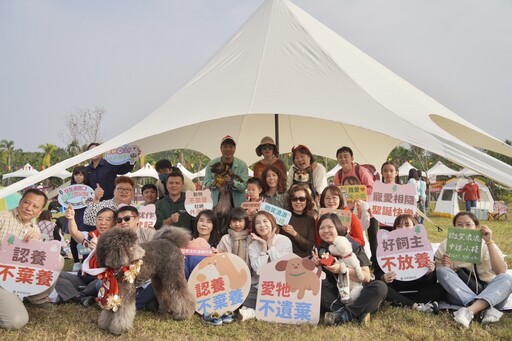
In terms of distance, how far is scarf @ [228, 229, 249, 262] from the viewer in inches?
141

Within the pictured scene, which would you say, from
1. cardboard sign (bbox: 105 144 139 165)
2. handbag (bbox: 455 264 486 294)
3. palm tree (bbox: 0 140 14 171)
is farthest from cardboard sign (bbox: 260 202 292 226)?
palm tree (bbox: 0 140 14 171)

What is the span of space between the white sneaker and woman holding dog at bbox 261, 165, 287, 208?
122cm

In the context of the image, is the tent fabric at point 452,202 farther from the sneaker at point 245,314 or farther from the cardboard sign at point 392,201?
the sneaker at point 245,314

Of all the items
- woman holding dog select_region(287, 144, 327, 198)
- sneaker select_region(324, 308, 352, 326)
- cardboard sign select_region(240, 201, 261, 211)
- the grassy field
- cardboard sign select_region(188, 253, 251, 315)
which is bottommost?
the grassy field

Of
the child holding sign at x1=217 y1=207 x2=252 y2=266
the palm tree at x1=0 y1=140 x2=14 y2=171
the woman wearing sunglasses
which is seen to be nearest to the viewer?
the child holding sign at x1=217 y1=207 x2=252 y2=266

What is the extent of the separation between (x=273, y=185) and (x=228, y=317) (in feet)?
4.85

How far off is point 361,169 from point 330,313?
2.05 metres

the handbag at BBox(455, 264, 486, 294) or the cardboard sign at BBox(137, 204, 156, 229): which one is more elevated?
the cardboard sign at BBox(137, 204, 156, 229)

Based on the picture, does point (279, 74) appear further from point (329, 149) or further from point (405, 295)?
point (329, 149)

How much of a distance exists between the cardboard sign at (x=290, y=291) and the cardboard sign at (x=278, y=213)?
16.7 inches

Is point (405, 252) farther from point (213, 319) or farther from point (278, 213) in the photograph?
point (213, 319)

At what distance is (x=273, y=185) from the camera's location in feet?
13.9

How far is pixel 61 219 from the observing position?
669 cm

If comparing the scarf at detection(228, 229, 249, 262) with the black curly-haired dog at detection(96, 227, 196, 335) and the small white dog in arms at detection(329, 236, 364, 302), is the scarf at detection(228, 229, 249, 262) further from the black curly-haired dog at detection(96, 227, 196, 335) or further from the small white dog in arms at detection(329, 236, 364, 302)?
the small white dog in arms at detection(329, 236, 364, 302)
